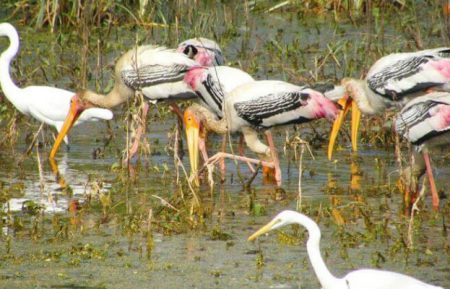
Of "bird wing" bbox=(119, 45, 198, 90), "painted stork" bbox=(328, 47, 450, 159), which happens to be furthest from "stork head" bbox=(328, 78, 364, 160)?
"bird wing" bbox=(119, 45, 198, 90)

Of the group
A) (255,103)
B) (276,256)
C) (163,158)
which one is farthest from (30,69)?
(276,256)

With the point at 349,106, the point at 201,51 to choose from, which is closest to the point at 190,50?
the point at 201,51

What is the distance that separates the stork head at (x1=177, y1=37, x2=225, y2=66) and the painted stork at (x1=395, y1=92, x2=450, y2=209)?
8.97 ft

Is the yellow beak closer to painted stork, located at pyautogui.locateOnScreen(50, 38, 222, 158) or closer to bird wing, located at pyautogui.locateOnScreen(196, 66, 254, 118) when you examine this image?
bird wing, located at pyautogui.locateOnScreen(196, 66, 254, 118)

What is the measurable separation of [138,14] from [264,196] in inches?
242

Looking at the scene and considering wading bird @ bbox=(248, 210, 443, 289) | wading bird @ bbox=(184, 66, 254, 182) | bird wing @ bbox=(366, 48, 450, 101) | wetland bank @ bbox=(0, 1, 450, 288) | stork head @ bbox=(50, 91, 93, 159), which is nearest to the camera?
wading bird @ bbox=(248, 210, 443, 289)

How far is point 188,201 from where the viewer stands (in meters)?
8.92

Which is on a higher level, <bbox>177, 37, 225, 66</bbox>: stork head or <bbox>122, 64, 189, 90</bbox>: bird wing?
<bbox>177, 37, 225, 66</bbox>: stork head

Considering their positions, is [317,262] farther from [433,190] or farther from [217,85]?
[217,85]


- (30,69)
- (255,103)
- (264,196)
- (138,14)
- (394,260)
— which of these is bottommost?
(394,260)

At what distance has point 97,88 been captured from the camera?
488 inches

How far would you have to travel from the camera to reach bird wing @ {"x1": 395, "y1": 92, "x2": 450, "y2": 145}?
353 inches

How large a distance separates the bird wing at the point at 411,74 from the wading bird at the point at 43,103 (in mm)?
2474

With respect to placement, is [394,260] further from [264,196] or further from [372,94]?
[372,94]
